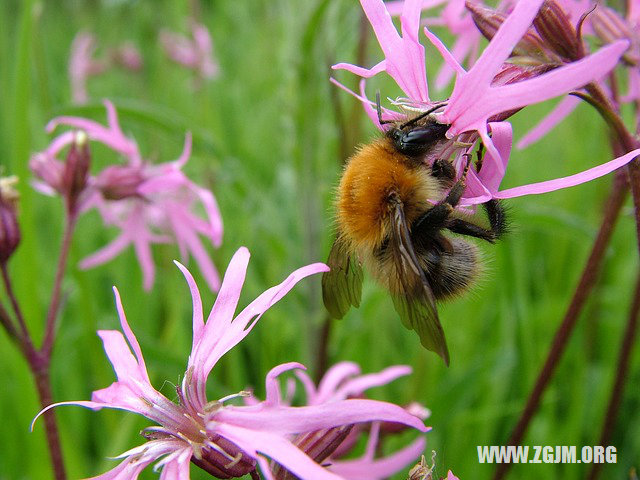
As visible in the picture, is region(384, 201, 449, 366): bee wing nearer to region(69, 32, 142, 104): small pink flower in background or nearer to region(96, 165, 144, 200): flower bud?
region(96, 165, 144, 200): flower bud

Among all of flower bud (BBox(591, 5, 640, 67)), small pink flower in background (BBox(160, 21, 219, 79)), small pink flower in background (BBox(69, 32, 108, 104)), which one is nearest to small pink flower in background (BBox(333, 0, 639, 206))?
flower bud (BBox(591, 5, 640, 67))

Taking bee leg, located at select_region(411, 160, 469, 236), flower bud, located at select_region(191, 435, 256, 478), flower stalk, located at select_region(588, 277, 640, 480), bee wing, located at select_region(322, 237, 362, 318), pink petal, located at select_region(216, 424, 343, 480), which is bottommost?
flower stalk, located at select_region(588, 277, 640, 480)

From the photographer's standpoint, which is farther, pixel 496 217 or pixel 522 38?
pixel 496 217

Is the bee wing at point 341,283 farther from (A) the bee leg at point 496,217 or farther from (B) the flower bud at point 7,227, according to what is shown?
(B) the flower bud at point 7,227

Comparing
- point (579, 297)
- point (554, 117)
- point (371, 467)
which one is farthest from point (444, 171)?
point (371, 467)

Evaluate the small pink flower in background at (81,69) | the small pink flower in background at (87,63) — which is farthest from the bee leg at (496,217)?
the small pink flower in background at (87,63)

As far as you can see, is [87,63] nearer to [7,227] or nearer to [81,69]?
[81,69]
